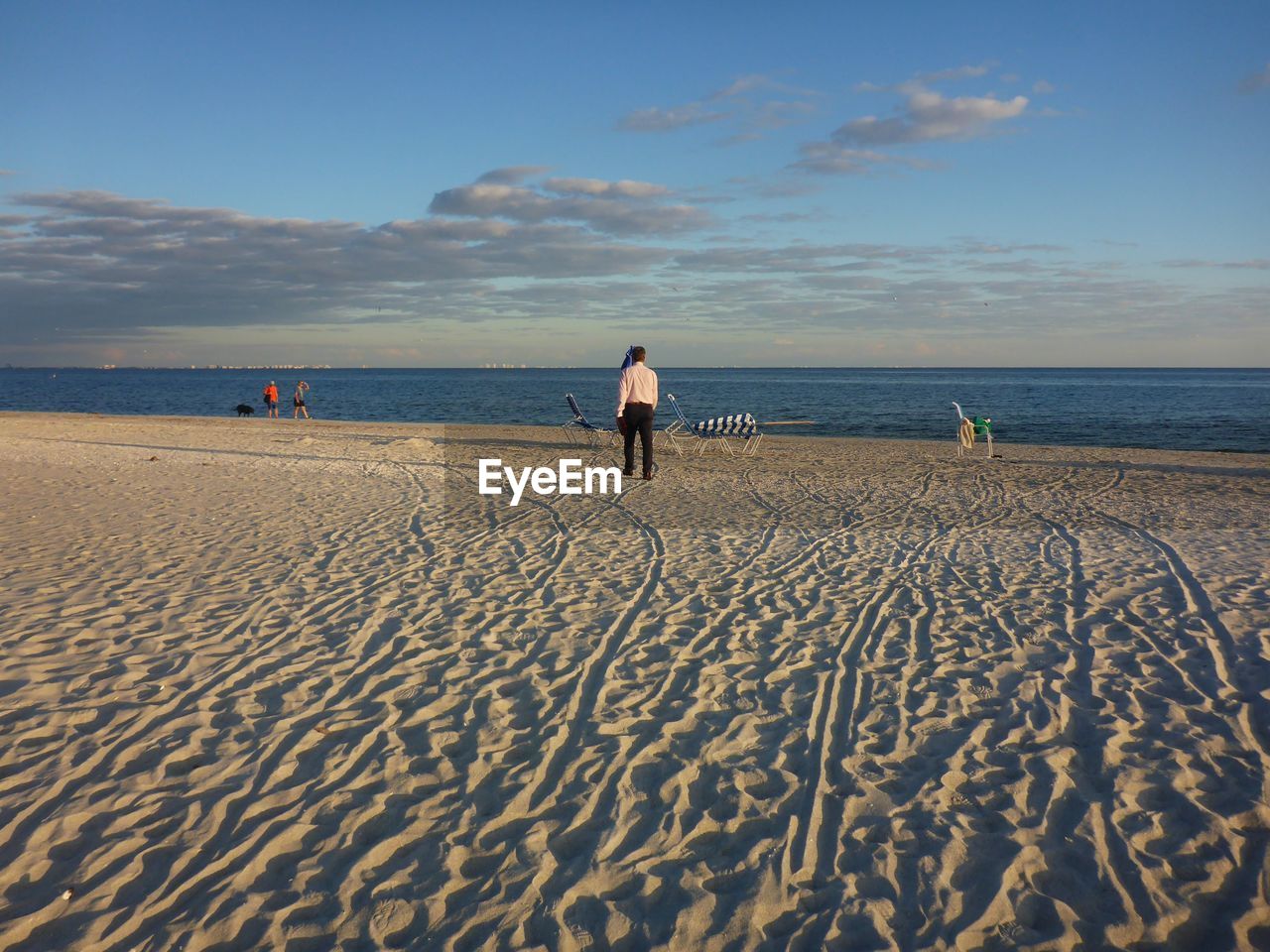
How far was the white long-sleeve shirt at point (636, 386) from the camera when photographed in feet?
34.8

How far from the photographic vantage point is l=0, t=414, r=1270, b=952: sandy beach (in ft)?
8.65

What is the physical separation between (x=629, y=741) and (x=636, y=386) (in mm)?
7289

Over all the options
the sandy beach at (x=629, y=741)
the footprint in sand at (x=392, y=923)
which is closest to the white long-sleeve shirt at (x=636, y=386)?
the sandy beach at (x=629, y=741)

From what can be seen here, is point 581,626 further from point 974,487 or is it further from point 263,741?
point 974,487

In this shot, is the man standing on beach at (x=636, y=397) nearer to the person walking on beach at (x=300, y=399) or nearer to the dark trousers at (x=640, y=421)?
the dark trousers at (x=640, y=421)

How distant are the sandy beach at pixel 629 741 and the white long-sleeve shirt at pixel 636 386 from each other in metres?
3.10

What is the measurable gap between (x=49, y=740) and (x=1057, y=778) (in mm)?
4428

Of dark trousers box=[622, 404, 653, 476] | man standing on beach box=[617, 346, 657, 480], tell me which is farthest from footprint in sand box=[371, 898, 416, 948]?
dark trousers box=[622, 404, 653, 476]

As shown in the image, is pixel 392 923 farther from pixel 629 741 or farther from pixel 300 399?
pixel 300 399

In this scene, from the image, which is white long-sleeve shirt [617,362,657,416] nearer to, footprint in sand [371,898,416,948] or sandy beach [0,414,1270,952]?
sandy beach [0,414,1270,952]

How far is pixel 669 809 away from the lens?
320 centimetres

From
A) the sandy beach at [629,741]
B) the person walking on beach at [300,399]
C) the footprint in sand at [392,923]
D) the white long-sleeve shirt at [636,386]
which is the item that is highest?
the white long-sleeve shirt at [636,386]

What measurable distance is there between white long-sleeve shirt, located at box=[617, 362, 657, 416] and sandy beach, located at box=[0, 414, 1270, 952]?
122 inches

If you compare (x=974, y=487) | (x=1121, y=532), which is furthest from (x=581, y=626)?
(x=974, y=487)
